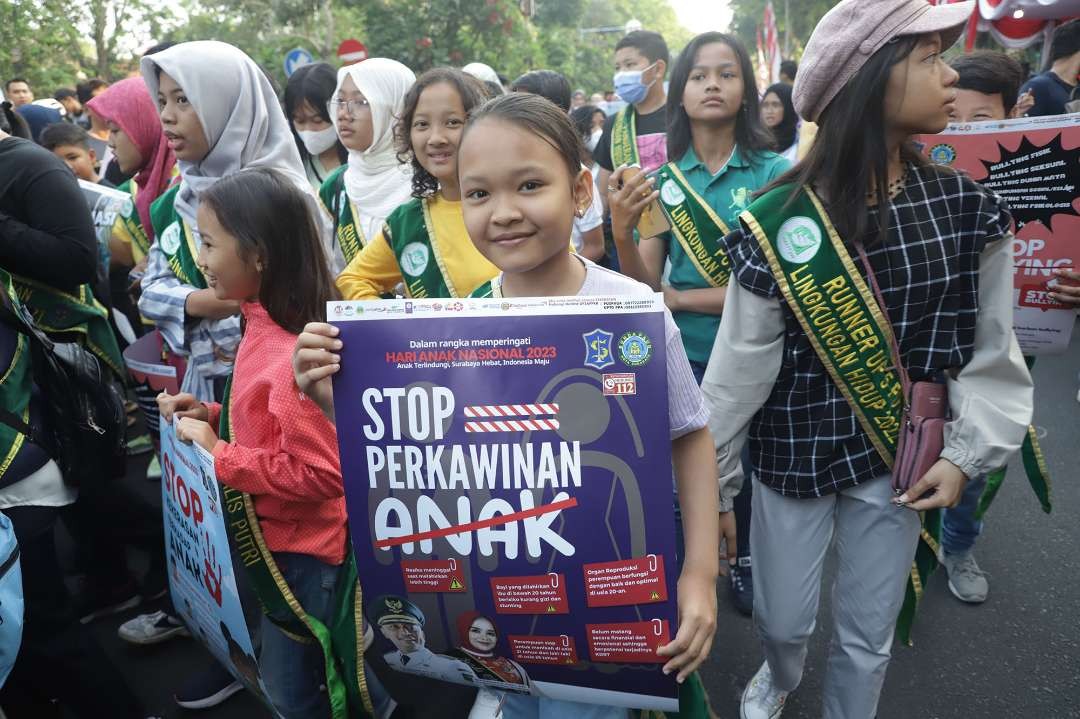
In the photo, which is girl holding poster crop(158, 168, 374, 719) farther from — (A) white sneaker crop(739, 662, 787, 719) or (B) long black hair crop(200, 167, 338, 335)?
(A) white sneaker crop(739, 662, 787, 719)

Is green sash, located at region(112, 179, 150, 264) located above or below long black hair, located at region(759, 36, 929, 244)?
below

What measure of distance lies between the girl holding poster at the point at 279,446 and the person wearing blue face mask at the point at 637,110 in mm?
2116

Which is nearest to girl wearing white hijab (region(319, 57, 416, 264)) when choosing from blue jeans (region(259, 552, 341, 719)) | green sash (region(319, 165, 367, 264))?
green sash (region(319, 165, 367, 264))

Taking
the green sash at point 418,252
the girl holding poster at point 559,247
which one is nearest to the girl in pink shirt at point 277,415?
the green sash at point 418,252

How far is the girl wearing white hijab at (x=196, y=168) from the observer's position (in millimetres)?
2557

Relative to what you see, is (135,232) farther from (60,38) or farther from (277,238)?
(60,38)

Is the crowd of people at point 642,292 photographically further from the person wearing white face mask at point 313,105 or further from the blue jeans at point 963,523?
the person wearing white face mask at point 313,105

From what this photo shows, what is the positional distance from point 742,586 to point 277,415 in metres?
2.07

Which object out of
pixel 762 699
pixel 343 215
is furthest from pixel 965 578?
pixel 343 215

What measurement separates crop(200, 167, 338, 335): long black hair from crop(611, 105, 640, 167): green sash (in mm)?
2046

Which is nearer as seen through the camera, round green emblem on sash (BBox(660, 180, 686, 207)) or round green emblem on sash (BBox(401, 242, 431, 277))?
round green emblem on sash (BBox(401, 242, 431, 277))

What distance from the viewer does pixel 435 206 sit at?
2422 millimetres

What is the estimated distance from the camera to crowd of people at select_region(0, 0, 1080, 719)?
1531 mm

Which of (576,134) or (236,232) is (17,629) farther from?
(576,134)
